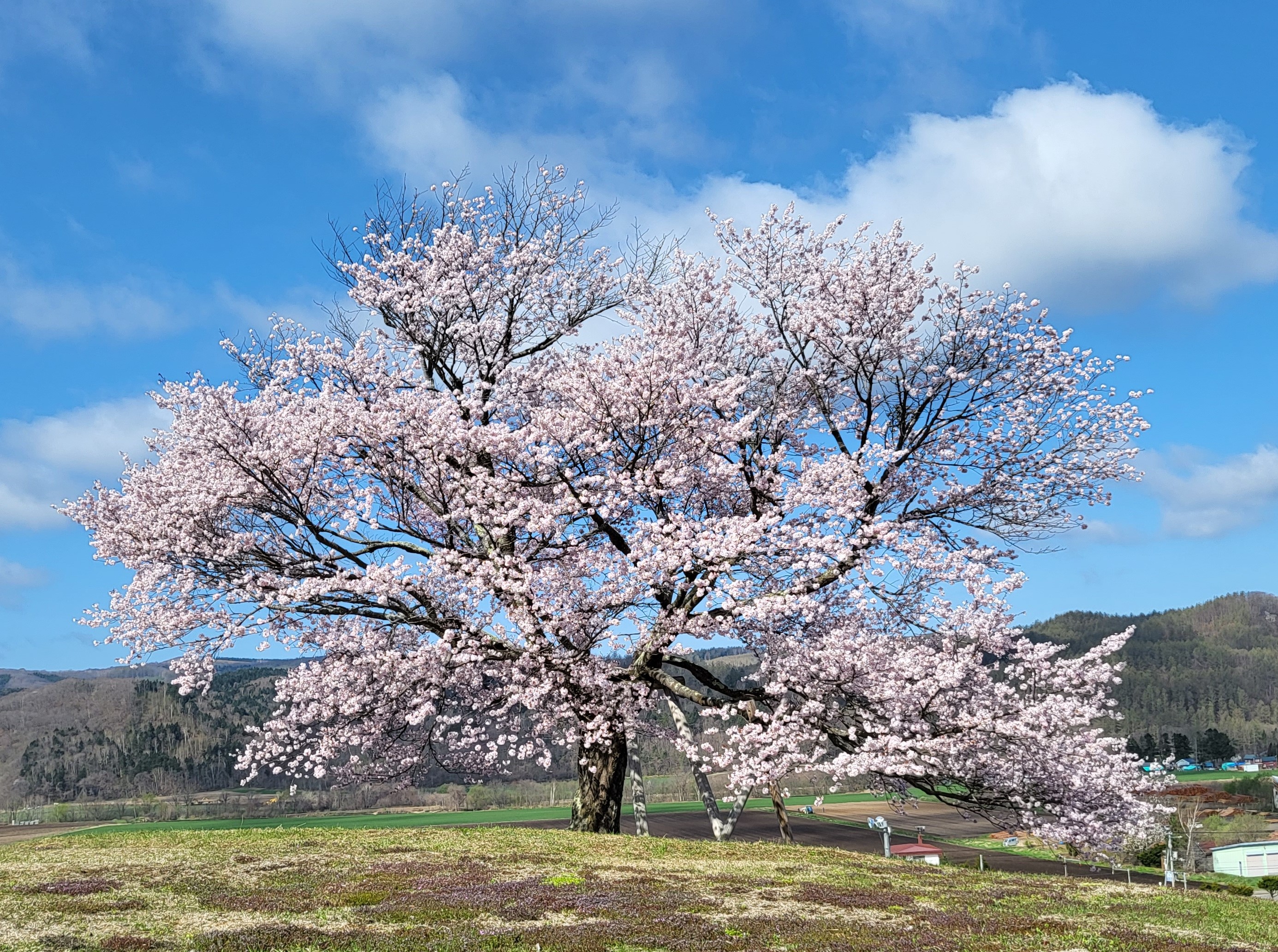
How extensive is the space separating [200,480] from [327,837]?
980 centimetres

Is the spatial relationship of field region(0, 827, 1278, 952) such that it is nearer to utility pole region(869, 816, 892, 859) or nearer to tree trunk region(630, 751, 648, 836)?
tree trunk region(630, 751, 648, 836)

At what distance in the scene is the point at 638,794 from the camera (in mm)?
33250

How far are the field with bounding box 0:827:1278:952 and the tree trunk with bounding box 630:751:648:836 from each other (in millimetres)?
6949

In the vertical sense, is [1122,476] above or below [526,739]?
above

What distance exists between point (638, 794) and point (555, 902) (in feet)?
62.2

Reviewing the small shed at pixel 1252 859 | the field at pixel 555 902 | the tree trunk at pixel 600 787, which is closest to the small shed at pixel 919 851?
the small shed at pixel 1252 859

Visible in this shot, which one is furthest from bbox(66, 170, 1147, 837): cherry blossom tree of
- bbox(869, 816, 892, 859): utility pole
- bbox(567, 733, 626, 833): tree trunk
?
bbox(869, 816, 892, 859): utility pole

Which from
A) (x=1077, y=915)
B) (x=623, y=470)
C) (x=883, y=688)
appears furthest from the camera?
(x=623, y=470)

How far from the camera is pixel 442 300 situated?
95.6ft

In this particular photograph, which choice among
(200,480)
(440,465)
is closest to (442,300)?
(440,465)

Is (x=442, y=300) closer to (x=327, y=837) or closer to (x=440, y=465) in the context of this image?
(x=440, y=465)

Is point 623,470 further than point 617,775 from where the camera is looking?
No

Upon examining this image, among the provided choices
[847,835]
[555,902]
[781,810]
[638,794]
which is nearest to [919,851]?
[847,835]

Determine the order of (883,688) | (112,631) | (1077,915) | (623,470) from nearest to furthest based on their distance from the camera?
(1077,915), (883,688), (623,470), (112,631)
